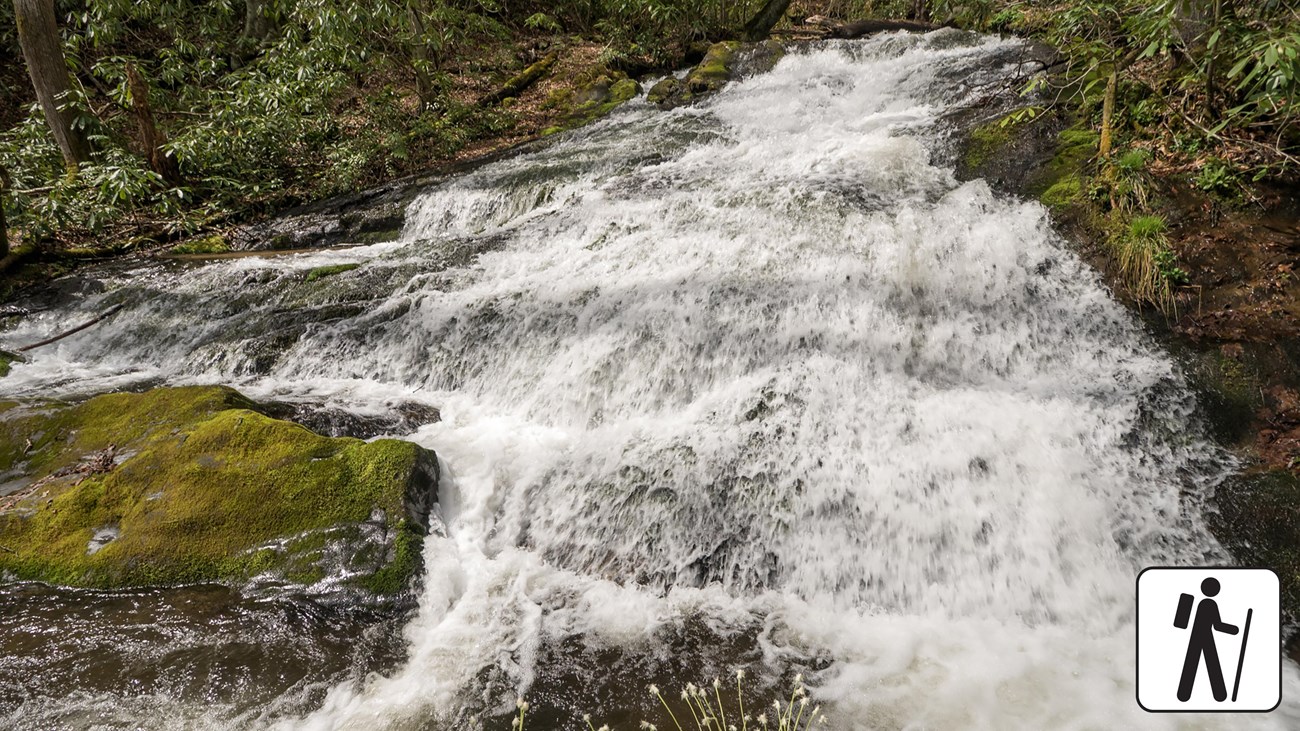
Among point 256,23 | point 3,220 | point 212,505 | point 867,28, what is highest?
point 256,23

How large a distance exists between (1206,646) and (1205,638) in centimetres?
3

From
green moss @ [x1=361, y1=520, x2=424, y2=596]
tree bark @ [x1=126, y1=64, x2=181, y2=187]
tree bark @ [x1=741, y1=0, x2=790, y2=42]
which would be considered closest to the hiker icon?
green moss @ [x1=361, y1=520, x2=424, y2=596]

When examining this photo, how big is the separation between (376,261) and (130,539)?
5.29 meters

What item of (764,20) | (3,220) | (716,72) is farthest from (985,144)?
(764,20)

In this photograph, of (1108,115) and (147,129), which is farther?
(147,129)

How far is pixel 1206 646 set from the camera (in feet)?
6.26

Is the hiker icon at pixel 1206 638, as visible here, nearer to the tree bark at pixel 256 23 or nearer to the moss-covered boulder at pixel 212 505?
the moss-covered boulder at pixel 212 505

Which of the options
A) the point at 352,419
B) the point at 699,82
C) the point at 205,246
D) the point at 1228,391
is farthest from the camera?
the point at 699,82

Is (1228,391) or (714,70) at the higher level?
(714,70)

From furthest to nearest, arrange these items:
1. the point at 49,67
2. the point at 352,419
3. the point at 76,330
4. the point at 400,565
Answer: the point at 49,67 → the point at 76,330 → the point at 352,419 → the point at 400,565

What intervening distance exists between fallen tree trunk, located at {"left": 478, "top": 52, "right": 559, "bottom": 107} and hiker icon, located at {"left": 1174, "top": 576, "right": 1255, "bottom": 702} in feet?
51.8

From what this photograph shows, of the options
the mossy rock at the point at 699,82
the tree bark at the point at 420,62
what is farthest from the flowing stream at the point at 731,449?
the mossy rock at the point at 699,82

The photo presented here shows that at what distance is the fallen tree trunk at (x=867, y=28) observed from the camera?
1659 cm

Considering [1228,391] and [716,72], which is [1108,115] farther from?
[716,72]
